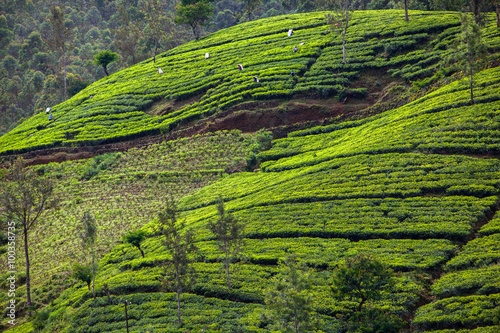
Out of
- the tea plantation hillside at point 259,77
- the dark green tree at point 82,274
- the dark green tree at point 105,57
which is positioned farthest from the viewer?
the dark green tree at point 105,57

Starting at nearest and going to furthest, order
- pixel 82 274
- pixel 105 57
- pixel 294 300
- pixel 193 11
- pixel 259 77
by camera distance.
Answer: pixel 294 300
pixel 82 274
pixel 259 77
pixel 105 57
pixel 193 11

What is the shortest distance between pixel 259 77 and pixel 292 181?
2646 cm

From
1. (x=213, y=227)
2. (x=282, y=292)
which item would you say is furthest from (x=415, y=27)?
(x=282, y=292)

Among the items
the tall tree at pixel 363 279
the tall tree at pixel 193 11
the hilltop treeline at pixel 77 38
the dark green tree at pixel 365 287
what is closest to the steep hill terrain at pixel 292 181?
the dark green tree at pixel 365 287

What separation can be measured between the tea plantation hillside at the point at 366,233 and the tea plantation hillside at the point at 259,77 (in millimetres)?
12623

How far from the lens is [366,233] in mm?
27469

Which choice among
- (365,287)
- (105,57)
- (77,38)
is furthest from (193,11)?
(365,287)

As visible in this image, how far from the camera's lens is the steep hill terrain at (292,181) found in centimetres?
2331

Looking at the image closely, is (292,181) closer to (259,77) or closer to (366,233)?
(366,233)

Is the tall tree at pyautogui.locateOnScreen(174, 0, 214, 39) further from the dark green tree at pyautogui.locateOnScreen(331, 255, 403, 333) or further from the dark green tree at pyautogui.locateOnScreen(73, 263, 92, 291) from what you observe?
the dark green tree at pyautogui.locateOnScreen(331, 255, 403, 333)

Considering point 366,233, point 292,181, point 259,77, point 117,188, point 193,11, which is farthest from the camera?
A: point 193,11

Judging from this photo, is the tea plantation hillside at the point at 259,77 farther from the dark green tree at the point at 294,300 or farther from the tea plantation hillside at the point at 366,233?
the dark green tree at the point at 294,300

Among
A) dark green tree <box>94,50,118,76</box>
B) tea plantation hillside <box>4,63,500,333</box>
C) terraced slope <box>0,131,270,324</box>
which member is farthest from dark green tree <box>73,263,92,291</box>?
dark green tree <box>94,50,118,76</box>

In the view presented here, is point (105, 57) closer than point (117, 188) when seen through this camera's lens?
No
